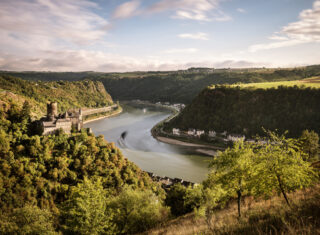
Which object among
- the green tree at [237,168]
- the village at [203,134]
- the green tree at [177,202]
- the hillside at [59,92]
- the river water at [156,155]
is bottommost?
the river water at [156,155]

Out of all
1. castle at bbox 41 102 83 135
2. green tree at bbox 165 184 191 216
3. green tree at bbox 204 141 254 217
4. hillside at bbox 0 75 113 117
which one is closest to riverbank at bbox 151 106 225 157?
green tree at bbox 165 184 191 216

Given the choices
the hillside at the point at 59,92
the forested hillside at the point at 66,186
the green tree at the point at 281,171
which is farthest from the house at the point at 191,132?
the green tree at the point at 281,171

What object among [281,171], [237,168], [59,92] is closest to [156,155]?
[237,168]

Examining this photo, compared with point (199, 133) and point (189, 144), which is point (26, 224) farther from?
point (199, 133)

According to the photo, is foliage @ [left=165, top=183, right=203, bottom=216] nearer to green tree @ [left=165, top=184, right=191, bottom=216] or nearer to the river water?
green tree @ [left=165, top=184, right=191, bottom=216]

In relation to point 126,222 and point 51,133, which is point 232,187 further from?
point 51,133

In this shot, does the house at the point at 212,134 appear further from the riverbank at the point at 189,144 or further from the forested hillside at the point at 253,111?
the riverbank at the point at 189,144

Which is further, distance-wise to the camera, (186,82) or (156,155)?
(186,82)
